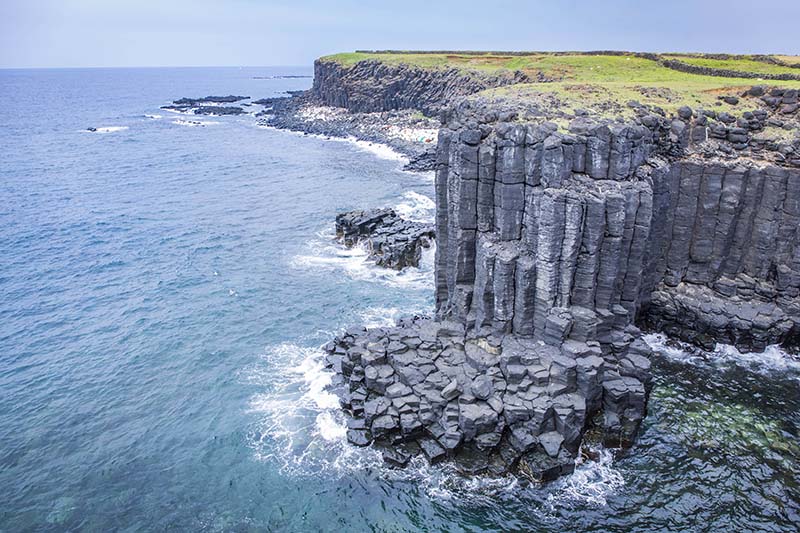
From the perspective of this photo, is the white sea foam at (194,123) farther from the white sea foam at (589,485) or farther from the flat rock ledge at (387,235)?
the white sea foam at (589,485)

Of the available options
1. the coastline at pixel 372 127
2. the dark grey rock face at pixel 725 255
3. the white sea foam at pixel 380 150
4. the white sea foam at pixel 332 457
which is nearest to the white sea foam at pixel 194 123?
the coastline at pixel 372 127

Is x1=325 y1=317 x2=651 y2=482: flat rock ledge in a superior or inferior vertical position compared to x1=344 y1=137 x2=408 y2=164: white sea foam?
inferior

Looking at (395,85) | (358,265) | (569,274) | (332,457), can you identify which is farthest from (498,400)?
(395,85)

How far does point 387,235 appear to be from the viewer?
188 ft

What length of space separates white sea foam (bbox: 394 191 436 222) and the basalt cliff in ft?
86.1

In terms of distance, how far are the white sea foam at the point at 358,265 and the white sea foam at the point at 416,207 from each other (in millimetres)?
10131

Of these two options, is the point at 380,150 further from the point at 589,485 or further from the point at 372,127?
the point at 589,485

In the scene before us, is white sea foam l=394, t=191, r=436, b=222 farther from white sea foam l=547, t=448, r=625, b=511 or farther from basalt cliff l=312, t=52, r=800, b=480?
white sea foam l=547, t=448, r=625, b=511

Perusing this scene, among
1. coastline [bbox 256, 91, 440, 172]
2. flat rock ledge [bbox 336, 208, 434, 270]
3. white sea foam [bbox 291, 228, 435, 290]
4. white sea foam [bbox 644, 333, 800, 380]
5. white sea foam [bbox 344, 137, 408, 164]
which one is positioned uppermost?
coastline [bbox 256, 91, 440, 172]

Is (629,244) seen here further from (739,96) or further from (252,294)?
(252,294)

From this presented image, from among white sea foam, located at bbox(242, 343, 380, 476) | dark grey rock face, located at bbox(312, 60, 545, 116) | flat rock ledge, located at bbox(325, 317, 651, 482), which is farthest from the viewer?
dark grey rock face, located at bbox(312, 60, 545, 116)

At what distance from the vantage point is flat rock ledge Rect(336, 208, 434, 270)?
53594mm

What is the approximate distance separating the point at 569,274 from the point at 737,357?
15689 mm

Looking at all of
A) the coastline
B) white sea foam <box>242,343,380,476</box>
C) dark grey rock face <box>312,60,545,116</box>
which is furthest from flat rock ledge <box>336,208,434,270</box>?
dark grey rock face <box>312,60,545,116</box>
